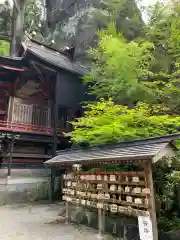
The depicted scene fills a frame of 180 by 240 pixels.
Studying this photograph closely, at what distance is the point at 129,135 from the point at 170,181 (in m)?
2.27

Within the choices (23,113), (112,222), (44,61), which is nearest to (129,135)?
(112,222)

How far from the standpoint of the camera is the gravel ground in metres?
7.25

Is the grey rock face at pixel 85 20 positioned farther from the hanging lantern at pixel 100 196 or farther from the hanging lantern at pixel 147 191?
the hanging lantern at pixel 147 191

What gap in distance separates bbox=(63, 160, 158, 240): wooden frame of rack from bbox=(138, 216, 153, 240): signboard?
3.8 inches

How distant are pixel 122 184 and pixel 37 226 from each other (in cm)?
428

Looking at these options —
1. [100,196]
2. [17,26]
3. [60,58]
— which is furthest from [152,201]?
[17,26]

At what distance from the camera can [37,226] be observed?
27.9 feet

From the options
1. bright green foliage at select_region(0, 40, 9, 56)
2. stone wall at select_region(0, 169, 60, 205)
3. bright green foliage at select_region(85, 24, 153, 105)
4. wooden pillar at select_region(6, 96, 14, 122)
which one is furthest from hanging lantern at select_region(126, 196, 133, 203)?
bright green foliage at select_region(0, 40, 9, 56)

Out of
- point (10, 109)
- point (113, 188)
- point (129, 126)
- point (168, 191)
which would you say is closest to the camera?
point (113, 188)

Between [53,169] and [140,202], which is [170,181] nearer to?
[140,202]

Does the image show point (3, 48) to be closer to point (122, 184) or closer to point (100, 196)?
point (100, 196)

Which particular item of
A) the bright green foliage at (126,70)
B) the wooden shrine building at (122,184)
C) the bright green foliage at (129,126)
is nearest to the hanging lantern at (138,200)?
the wooden shrine building at (122,184)

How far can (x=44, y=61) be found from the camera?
15078mm

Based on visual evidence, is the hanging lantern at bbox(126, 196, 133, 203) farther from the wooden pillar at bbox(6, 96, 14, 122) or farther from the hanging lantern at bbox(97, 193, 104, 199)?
the wooden pillar at bbox(6, 96, 14, 122)
